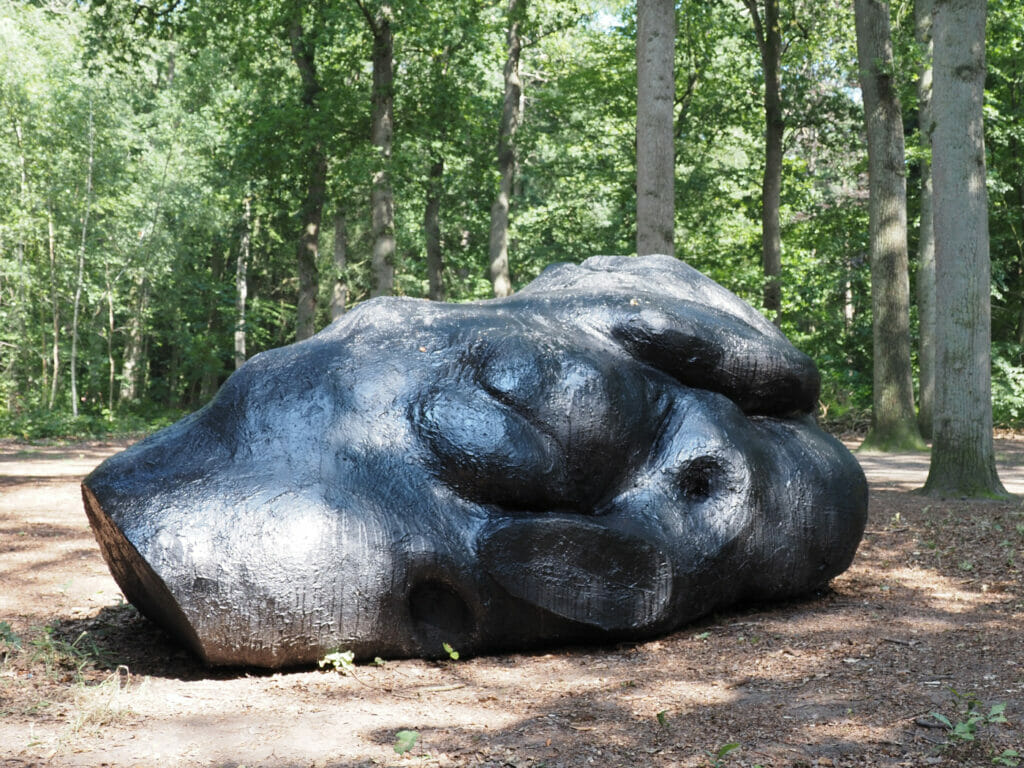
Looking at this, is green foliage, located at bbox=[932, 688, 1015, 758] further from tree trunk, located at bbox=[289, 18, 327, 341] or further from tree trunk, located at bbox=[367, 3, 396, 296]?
tree trunk, located at bbox=[289, 18, 327, 341]

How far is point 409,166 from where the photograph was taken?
20.0 metres

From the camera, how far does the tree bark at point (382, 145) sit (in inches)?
752

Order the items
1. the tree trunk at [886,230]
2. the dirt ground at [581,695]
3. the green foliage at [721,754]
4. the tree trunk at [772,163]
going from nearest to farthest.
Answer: the green foliage at [721,754] < the dirt ground at [581,695] < the tree trunk at [886,230] < the tree trunk at [772,163]

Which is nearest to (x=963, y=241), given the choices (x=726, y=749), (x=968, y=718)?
(x=968, y=718)

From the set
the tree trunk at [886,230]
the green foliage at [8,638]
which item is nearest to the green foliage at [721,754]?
the green foliage at [8,638]

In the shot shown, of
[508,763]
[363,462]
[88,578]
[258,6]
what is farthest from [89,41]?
[508,763]

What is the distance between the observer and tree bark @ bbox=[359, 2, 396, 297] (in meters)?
19.1

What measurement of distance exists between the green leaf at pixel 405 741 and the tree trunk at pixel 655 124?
25.7 ft

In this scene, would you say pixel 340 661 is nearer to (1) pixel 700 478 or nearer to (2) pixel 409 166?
(1) pixel 700 478

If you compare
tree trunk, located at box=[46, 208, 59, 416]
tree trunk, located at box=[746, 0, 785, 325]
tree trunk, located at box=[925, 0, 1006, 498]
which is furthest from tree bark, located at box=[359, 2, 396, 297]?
tree trunk, located at box=[46, 208, 59, 416]

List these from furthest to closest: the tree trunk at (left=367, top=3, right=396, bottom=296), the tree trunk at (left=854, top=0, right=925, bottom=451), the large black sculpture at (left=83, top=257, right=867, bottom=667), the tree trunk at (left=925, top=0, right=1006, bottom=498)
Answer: the tree trunk at (left=367, top=3, right=396, bottom=296) < the tree trunk at (left=854, top=0, right=925, bottom=451) < the tree trunk at (left=925, top=0, right=1006, bottom=498) < the large black sculpture at (left=83, top=257, right=867, bottom=667)

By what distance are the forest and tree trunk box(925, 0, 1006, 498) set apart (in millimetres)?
3627

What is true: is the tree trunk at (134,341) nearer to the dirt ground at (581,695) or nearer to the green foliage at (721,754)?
the dirt ground at (581,695)

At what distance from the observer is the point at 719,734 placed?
391 centimetres
